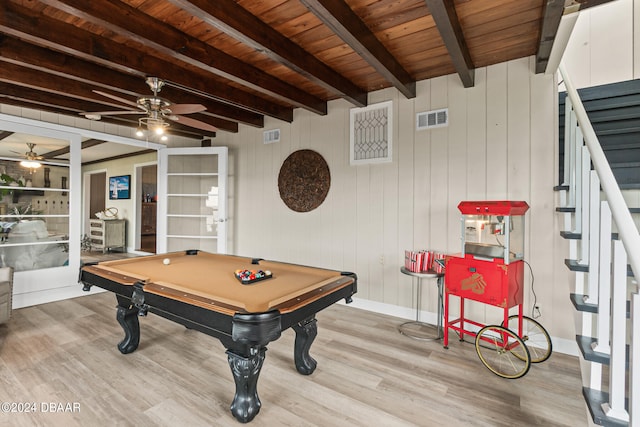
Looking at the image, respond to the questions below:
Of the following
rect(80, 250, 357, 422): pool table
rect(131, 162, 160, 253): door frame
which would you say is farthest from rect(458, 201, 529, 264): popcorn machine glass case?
rect(131, 162, 160, 253): door frame

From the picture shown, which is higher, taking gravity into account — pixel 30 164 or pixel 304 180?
→ pixel 30 164

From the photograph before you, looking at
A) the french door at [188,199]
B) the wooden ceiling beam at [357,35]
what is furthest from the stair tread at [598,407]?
the french door at [188,199]

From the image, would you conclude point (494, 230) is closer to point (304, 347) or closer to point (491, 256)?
point (491, 256)

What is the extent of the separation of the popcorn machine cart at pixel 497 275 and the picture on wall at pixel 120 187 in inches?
313

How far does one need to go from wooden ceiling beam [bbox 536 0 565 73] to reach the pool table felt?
83.0 inches

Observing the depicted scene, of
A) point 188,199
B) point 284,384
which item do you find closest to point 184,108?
point 284,384

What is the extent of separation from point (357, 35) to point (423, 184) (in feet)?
5.65

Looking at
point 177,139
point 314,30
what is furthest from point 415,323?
point 177,139

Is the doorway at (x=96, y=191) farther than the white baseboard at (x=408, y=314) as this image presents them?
Yes

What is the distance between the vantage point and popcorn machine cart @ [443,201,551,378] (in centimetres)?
237

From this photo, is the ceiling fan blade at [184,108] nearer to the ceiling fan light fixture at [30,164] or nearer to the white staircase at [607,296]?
the ceiling fan light fixture at [30,164]

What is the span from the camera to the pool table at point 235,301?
155 centimetres

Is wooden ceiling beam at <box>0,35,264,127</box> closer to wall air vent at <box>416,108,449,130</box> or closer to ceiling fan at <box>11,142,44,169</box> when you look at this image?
ceiling fan at <box>11,142,44,169</box>

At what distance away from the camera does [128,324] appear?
8.43 feet
